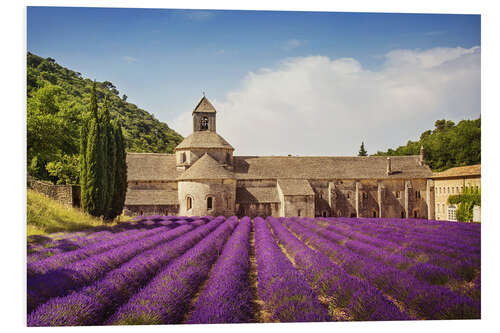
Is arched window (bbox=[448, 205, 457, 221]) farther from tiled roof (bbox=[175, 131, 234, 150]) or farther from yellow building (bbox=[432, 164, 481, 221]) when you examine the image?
tiled roof (bbox=[175, 131, 234, 150])

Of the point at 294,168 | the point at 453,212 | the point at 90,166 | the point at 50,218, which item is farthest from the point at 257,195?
the point at 50,218

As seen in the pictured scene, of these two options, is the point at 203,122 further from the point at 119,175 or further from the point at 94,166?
the point at 94,166

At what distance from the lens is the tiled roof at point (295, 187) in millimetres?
29922

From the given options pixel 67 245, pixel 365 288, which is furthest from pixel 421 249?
pixel 67 245

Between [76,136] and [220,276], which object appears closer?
[220,276]

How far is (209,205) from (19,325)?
22.0 m

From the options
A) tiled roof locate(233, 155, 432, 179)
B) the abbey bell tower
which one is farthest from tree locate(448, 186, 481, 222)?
the abbey bell tower

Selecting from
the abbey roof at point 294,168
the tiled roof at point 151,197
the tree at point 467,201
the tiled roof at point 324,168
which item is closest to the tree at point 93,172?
the tree at point 467,201

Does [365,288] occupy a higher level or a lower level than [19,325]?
higher

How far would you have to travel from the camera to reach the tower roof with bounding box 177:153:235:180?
28188mm

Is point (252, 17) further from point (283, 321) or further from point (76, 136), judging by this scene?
point (76, 136)

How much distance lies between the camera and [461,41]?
326 inches

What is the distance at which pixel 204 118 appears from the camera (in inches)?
1323
